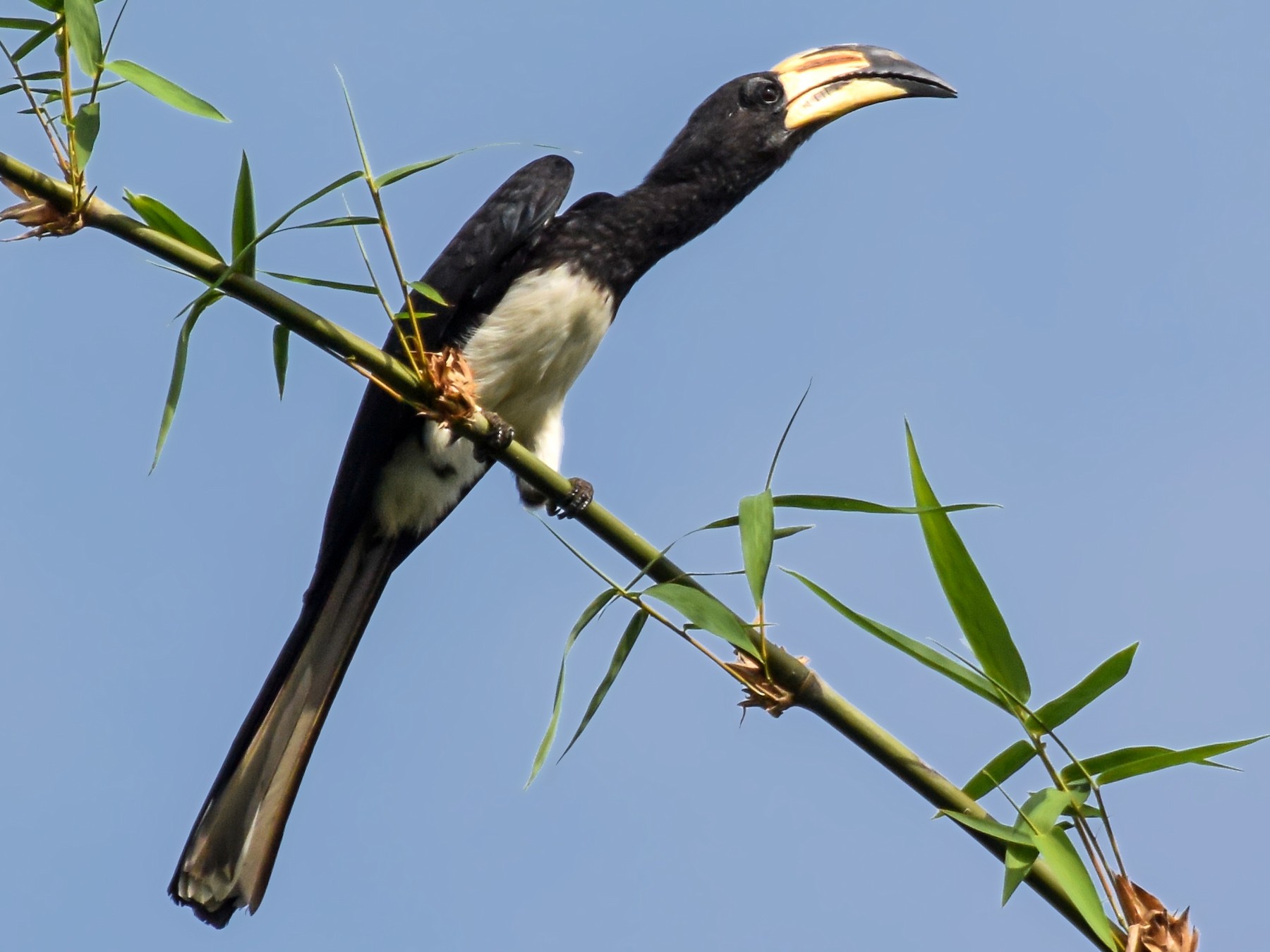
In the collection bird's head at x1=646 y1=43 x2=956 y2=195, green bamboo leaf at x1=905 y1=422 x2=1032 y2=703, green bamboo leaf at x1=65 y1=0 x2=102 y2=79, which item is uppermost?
bird's head at x1=646 y1=43 x2=956 y2=195

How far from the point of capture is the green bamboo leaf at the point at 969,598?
1587 mm

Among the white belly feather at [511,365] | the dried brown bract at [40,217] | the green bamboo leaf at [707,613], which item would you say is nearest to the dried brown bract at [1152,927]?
the green bamboo leaf at [707,613]

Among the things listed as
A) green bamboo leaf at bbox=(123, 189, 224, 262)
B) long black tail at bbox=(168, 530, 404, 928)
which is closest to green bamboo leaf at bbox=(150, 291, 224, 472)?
green bamboo leaf at bbox=(123, 189, 224, 262)

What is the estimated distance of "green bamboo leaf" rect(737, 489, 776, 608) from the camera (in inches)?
63.2

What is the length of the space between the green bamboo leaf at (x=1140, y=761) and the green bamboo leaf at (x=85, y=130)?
124 cm

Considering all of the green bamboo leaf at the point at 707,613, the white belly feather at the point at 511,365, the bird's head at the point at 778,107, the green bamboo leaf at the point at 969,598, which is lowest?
the green bamboo leaf at the point at 707,613

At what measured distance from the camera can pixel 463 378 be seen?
6.26ft

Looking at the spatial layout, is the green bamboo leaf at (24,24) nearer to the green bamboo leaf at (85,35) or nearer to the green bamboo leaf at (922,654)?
the green bamboo leaf at (85,35)

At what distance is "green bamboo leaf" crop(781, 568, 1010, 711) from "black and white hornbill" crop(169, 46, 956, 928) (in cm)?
156

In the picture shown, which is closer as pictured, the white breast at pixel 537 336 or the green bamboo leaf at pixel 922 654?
the green bamboo leaf at pixel 922 654

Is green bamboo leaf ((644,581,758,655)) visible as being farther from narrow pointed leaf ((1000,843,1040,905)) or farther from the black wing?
the black wing

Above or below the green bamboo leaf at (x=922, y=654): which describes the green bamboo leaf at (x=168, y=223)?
above

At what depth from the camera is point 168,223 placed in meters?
1.66

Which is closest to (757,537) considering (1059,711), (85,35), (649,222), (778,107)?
(1059,711)
